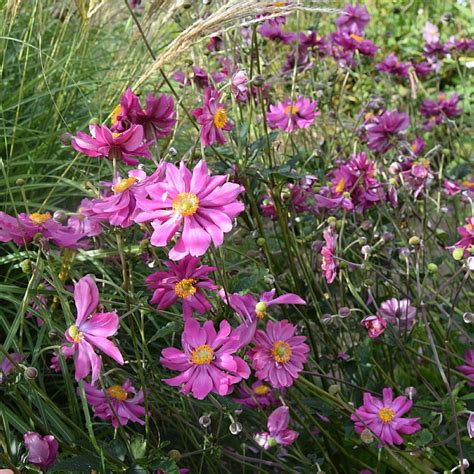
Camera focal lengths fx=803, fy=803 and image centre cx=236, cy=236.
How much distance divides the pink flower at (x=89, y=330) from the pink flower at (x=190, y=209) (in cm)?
10

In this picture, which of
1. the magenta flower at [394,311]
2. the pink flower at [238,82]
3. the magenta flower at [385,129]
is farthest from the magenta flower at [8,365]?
the magenta flower at [385,129]

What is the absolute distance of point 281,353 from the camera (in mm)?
1173

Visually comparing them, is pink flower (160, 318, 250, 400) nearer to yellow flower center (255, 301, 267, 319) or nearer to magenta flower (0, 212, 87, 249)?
yellow flower center (255, 301, 267, 319)

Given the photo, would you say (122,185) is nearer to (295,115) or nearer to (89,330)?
(89,330)

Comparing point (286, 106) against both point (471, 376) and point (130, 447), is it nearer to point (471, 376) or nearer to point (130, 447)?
point (471, 376)

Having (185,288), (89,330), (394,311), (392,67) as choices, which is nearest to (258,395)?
(394,311)

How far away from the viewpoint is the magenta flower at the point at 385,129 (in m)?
1.89

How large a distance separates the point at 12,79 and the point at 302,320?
4.01 feet

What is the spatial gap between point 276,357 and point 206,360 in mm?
122

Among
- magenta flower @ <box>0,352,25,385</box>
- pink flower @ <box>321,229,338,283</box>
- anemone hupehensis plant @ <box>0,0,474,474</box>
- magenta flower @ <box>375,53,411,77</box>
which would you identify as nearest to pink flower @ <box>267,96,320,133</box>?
anemone hupehensis plant @ <box>0,0,474,474</box>

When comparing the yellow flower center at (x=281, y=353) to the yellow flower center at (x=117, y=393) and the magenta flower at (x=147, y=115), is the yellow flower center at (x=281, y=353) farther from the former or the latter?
the magenta flower at (x=147, y=115)

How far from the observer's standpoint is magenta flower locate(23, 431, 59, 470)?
1.11 meters

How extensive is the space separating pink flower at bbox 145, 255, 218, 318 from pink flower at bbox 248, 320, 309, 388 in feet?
0.34

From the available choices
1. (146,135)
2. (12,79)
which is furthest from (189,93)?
(146,135)
